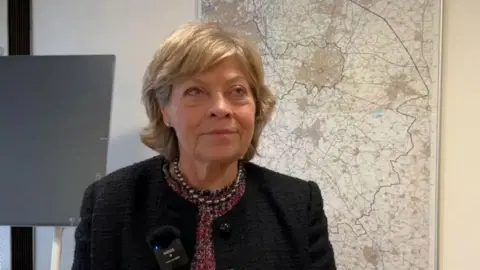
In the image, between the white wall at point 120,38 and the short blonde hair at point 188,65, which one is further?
the white wall at point 120,38

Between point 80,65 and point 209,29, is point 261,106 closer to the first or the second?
point 209,29

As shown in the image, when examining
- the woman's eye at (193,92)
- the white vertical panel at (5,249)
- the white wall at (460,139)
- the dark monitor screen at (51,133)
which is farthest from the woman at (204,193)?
the white vertical panel at (5,249)

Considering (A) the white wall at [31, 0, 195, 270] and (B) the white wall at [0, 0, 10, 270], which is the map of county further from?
(B) the white wall at [0, 0, 10, 270]

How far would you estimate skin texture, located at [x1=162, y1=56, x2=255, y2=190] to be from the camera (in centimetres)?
122

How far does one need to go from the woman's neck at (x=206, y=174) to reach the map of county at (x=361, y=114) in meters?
0.70

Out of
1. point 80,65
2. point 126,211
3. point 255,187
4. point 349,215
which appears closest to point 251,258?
point 255,187

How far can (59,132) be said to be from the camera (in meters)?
1.85

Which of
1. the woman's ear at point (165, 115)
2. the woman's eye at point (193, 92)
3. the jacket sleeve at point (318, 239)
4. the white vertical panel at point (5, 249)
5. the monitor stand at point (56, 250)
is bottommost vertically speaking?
the white vertical panel at point (5, 249)

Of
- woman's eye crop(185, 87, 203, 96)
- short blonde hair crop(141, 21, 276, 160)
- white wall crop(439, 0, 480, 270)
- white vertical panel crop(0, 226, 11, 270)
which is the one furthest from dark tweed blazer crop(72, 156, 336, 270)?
white vertical panel crop(0, 226, 11, 270)

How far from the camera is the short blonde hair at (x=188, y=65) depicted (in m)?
1.21

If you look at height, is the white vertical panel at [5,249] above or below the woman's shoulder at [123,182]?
below

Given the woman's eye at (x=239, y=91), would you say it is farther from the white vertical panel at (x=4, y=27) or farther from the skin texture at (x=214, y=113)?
the white vertical panel at (x=4, y=27)

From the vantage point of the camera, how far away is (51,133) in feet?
6.07

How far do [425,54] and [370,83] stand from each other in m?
0.23
